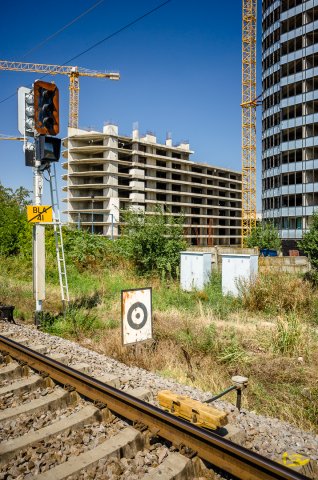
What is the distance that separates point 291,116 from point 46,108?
163 ft

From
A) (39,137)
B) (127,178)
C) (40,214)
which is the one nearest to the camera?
(39,137)

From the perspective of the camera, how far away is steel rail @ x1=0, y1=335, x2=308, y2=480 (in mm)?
3041

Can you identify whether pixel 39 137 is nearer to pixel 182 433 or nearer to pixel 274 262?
pixel 182 433

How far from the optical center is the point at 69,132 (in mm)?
81188

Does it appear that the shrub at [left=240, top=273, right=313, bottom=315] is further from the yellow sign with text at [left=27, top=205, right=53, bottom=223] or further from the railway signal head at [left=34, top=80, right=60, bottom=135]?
the railway signal head at [left=34, top=80, right=60, bottom=135]

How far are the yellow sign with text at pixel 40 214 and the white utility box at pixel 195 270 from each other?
278 inches

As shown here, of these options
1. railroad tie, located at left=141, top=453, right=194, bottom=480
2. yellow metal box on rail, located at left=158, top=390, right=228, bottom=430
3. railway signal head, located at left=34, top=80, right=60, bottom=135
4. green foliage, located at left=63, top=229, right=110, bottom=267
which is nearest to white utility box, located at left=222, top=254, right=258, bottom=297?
green foliage, located at left=63, top=229, right=110, bottom=267

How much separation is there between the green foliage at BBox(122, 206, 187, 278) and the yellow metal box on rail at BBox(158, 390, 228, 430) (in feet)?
40.3

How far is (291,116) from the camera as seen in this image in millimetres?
51344

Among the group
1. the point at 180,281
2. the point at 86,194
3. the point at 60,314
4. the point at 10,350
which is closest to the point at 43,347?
the point at 10,350

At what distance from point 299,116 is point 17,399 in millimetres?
52948

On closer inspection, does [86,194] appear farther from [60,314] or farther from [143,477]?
[143,477]

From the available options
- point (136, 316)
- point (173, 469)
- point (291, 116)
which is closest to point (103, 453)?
point (173, 469)

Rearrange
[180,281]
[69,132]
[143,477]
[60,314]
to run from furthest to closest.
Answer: [69,132]
[180,281]
[60,314]
[143,477]
